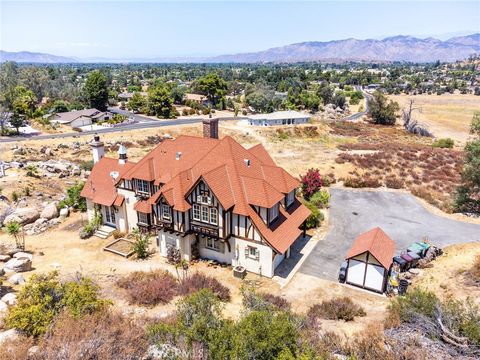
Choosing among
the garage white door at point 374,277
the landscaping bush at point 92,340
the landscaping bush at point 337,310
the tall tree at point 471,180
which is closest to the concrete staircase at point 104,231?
the landscaping bush at point 92,340

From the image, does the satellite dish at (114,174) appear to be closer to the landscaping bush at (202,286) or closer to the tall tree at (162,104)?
the landscaping bush at (202,286)

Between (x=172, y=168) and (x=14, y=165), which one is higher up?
(x=172, y=168)

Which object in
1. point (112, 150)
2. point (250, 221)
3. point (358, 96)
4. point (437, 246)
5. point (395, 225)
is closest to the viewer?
point (250, 221)

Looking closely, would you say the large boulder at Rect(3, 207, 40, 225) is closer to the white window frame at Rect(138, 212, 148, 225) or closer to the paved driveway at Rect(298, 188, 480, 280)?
the white window frame at Rect(138, 212, 148, 225)

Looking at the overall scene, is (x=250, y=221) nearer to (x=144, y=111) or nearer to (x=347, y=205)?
(x=347, y=205)

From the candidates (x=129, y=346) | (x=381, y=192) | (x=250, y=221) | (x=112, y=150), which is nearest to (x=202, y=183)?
(x=250, y=221)

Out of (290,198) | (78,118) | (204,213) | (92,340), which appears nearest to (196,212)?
(204,213)

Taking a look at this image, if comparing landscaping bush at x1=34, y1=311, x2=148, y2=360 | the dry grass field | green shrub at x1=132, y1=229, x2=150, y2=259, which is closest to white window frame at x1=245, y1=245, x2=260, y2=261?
green shrub at x1=132, y1=229, x2=150, y2=259

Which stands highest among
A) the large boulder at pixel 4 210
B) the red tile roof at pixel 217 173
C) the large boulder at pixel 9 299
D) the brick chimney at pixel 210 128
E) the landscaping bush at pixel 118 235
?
the brick chimney at pixel 210 128
